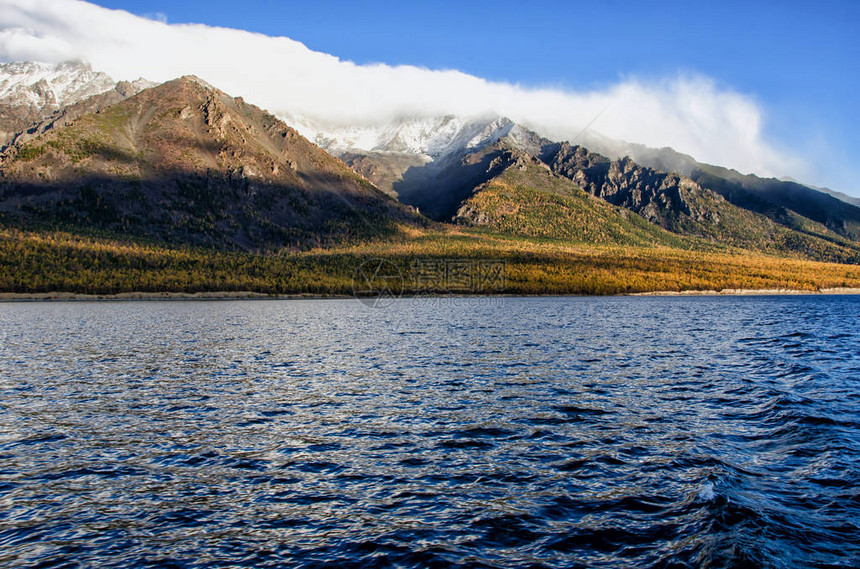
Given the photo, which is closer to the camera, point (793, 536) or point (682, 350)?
point (793, 536)

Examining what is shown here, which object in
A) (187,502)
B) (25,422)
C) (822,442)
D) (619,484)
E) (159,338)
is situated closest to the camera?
(187,502)

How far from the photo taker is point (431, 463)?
77.5ft

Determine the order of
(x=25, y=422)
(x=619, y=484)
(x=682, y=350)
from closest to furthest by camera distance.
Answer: (x=619, y=484) < (x=25, y=422) < (x=682, y=350)

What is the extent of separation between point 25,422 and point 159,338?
48.1 meters

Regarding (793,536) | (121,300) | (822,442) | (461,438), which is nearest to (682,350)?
(822,442)

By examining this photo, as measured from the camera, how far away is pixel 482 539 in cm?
1645

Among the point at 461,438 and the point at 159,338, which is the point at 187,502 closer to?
the point at 461,438

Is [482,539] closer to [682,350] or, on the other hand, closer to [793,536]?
[793,536]

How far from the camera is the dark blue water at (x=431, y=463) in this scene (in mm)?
16109

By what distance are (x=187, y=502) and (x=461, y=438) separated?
42.2ft

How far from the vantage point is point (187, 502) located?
64.2ft

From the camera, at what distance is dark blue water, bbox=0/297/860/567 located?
1611 cm

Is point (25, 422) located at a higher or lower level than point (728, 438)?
lower

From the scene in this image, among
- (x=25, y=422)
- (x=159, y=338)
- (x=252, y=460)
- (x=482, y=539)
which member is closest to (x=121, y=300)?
(x=159, y=338)
